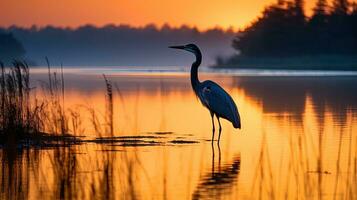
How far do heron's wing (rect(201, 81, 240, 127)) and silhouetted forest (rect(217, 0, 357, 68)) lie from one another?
57.6 m

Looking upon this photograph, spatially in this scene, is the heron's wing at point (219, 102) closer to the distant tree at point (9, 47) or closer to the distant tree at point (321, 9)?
the distant tree at point (321, 9)

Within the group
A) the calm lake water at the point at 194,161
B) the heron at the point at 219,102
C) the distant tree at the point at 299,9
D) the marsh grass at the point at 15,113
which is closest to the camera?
the calm lake water at the point at 194,161

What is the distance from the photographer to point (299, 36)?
75.4m

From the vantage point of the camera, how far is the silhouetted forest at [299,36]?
7138cm

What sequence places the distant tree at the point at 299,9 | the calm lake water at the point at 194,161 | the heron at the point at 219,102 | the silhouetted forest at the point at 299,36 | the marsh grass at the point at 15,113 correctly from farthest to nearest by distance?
the distant tree at the point at 299,9
the silhouetted forest at the point at 299,36
the heron at the point at 219,102
the marsh grass at the point at 15,113
the calm lake water at the point at 194,161

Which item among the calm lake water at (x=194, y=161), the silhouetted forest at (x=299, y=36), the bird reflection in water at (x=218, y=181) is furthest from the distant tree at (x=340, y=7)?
the bird reflection in water at (x=218, y=181)

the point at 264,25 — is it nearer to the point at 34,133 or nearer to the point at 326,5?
the point at 326,5

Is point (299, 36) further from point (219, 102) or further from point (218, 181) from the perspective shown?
point (218, 181)

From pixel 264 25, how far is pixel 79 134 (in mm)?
65706

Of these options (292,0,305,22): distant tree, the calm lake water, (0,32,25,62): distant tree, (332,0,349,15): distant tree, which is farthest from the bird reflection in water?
(0,32,25,62): distant tree

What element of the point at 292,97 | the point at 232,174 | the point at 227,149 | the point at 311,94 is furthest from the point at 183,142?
the point at 311,94

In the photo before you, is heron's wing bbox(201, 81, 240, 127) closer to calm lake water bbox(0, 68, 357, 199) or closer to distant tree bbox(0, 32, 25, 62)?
calm lake water bbox(0, 68, 357, 199)

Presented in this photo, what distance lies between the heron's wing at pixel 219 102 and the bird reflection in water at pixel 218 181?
84.2 inches

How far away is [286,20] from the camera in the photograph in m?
76.6
